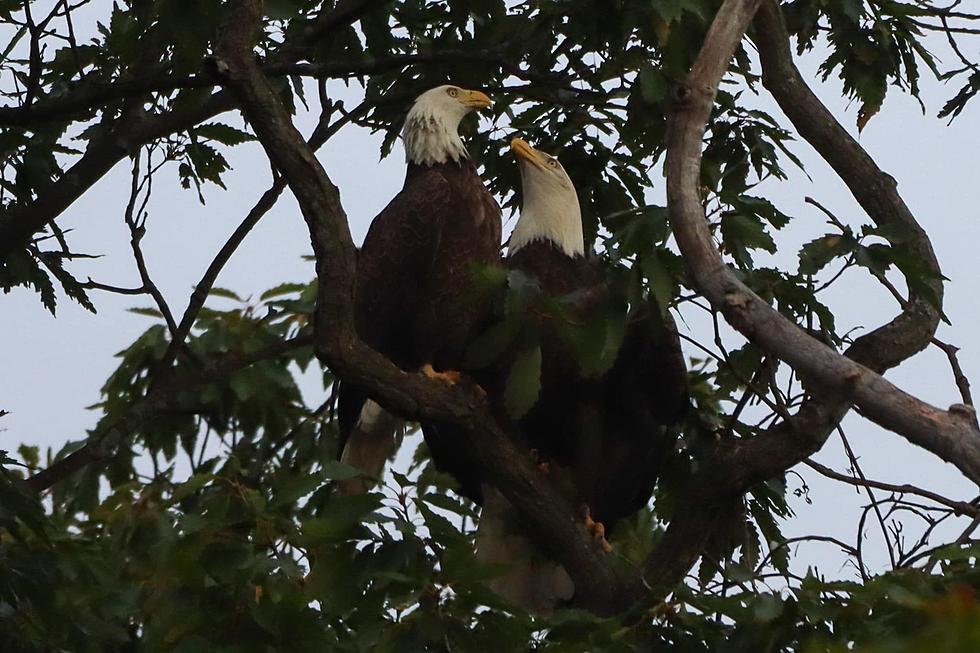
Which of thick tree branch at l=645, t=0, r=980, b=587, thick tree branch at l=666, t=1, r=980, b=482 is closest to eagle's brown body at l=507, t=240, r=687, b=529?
thick tree branch at l=645, t=0, r=980, b=587

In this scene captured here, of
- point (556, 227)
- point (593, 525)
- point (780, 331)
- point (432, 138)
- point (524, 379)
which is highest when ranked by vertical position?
point (432, 138)

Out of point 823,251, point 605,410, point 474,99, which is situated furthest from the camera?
point 474,99

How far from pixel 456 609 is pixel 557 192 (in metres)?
2.54

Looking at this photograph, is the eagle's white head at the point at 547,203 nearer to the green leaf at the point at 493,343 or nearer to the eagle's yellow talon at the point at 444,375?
the eagle's yellow talon at the point at 444,375

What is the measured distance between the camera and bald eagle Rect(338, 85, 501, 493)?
464 cm

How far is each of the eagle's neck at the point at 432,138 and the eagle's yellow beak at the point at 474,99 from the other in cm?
11

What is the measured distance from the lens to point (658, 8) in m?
3.17

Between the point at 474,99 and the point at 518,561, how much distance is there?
1.74m

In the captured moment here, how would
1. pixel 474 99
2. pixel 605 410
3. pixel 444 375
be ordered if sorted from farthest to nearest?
pixel 474 99 → pixel 605 410 → pixel 444 375

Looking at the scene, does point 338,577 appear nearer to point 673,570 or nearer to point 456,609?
point 456,609

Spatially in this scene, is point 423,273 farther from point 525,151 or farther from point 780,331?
point 780,331

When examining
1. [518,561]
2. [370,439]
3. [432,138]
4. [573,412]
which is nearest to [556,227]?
[432,138]

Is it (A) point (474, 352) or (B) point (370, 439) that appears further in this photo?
(B) point (370, 439)

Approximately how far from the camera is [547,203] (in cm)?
483
